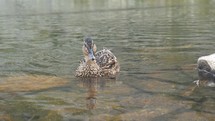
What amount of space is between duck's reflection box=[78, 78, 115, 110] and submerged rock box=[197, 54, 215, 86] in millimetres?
2948

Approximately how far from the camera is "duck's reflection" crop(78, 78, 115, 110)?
10.7 metres

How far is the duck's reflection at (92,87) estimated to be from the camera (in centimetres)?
1068

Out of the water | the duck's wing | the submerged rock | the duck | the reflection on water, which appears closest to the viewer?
the water

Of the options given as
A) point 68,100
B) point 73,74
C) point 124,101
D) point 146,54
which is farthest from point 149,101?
point 146,54

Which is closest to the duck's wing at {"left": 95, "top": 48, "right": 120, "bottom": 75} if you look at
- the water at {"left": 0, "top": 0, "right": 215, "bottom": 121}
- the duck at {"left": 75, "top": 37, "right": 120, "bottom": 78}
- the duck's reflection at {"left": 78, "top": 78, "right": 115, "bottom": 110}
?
the duck at {"left": 75, "top": 37, "right": 120, "bottom": 78}

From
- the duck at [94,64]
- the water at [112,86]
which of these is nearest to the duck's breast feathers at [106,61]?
the duck at [94,64]

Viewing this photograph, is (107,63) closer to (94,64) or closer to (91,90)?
(94,64)

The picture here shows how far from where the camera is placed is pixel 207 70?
42.7ft

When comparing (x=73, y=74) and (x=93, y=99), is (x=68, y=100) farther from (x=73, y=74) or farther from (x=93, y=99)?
(x=73, y=74)

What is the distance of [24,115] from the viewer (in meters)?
9.65

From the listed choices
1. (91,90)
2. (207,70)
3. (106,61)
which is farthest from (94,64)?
(207,70)

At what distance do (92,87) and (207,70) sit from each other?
11.5 feet

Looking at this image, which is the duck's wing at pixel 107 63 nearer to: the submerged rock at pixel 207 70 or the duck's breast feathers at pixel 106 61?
the duck's breast feathers at pixel 106 61

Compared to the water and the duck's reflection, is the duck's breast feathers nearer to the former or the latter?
the water
